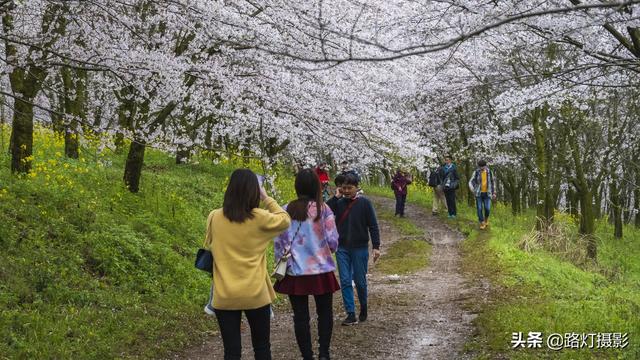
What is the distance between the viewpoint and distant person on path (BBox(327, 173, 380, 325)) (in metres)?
7.18

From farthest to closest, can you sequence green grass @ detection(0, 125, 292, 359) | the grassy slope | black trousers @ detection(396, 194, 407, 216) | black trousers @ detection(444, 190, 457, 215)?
black trousers @ detection(396, 194, 407, 216), black trousers @ detection(444, 190, 457, 215), the grassy slope, green grass @ detection(0, 125, 292, 359)

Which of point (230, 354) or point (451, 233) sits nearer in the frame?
point (230, 354)

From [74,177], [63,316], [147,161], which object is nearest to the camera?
[63,316]

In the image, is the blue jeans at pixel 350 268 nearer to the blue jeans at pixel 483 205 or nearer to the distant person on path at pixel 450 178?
the blue jeans at pixel 483 205

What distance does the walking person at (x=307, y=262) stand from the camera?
18.2 ft

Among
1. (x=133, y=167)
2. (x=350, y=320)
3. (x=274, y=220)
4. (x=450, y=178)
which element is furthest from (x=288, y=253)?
(x=450, y=178)

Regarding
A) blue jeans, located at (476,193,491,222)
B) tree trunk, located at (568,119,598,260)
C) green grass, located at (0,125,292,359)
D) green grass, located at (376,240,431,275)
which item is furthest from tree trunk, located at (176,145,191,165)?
tree trunk, located at (568,119,598,260)

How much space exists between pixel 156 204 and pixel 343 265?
5.26 metres

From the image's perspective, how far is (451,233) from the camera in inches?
660

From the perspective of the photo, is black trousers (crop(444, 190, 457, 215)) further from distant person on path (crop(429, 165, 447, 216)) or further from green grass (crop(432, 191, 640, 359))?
green grass (crop(432, 191, 640, 359))

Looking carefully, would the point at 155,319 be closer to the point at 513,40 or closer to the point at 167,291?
the point at 167,291

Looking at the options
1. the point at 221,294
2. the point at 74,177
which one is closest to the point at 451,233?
the point at 74,177

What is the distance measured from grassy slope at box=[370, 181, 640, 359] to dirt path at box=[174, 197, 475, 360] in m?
0.33

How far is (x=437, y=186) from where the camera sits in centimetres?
2006
